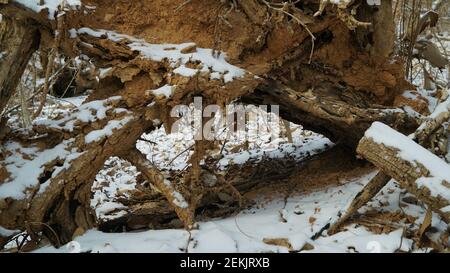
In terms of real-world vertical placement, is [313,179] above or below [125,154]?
below

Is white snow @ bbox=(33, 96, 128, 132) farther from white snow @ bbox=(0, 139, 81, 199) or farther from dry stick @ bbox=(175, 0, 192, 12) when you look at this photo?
dry stick @ bbox=(175, 0, 192, 12)

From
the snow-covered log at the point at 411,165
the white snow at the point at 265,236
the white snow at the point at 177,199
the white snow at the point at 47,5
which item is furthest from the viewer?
the white snow at the point at 177,199

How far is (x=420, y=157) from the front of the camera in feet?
7.95

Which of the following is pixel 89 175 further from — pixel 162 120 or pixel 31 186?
pixel 162 120

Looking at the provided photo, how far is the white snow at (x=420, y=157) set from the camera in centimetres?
234

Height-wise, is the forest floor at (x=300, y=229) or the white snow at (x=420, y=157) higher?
the white snow at (x=420, y=157)

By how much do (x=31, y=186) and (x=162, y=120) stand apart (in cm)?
93

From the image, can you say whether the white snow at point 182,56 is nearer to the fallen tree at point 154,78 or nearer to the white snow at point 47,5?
the fallen tree at point 154,78

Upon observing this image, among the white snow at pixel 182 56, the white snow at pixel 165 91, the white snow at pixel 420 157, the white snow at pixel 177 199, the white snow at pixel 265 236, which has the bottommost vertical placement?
the white snow at pixel 265 236

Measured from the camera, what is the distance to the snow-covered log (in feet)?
7.67

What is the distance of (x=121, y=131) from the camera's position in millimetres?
2939

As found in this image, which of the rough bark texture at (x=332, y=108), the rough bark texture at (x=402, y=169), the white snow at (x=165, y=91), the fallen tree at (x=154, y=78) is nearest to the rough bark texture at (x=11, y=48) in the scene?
the fallen tree at (x=154, y=78)

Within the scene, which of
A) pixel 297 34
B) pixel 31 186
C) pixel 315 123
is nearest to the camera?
pixel 31 186
